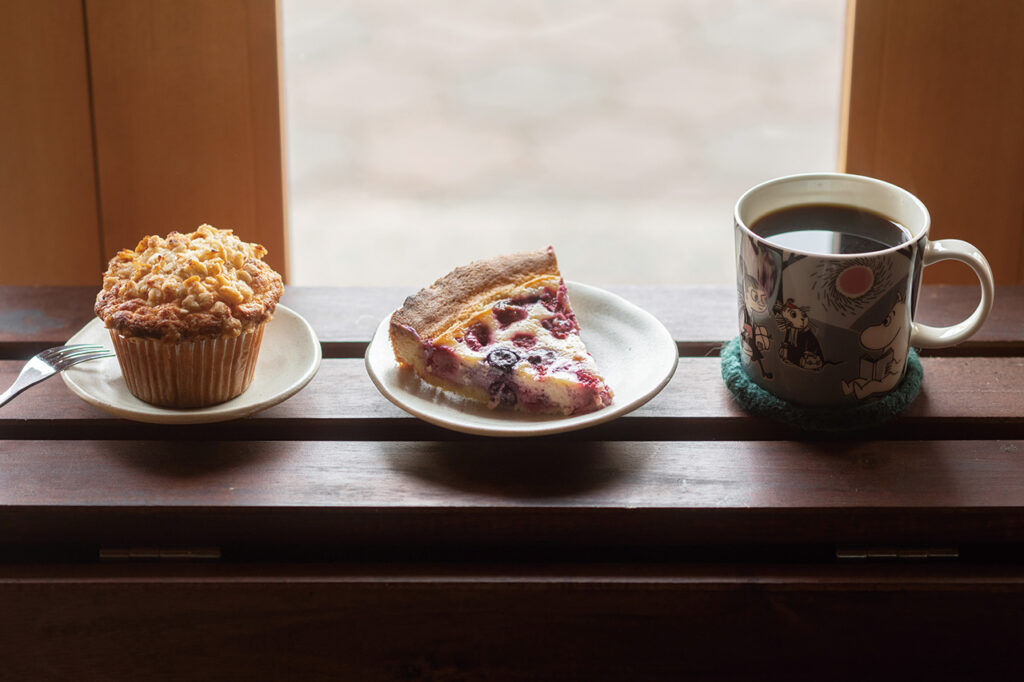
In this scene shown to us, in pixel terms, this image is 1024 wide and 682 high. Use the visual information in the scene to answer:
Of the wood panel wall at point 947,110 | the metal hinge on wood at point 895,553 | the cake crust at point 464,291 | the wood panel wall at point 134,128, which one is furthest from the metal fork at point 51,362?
the wood panel wall at point 947,110

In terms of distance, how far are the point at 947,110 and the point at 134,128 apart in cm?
123

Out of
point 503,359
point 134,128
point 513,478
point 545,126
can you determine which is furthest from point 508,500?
point 545,126

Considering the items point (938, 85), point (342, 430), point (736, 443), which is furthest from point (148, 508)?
point (938, 85)

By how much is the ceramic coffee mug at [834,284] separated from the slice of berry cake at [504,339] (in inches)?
7.0

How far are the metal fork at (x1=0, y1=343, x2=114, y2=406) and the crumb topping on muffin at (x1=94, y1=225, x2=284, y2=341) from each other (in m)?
0.07

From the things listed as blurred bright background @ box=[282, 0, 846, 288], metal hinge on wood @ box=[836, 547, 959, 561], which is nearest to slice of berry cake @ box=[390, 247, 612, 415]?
metal hinge on wood @ box=[836, 547, 959, 561]

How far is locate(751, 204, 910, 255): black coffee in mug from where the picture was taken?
1069 mm

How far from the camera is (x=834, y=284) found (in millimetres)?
987

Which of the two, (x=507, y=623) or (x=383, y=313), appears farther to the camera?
(x=383, y=313)

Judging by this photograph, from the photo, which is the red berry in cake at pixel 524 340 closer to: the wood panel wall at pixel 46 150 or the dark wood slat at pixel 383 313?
the dark wood slat at pixel 383 313

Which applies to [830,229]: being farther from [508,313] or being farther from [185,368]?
[185,368]

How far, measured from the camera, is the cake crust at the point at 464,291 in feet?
3.64

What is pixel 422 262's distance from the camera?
260 centimetres

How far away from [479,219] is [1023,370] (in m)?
1.74
